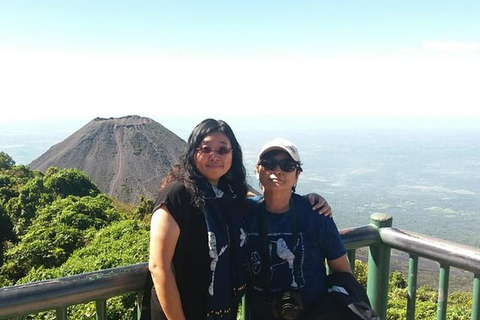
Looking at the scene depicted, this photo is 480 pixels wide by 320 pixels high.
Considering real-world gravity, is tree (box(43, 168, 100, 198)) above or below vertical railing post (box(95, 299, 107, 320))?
below

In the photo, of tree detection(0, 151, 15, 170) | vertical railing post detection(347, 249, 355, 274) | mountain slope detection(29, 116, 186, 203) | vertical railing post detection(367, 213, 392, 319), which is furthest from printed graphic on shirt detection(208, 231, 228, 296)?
mountain slope detection(29, 116, 186, 203)

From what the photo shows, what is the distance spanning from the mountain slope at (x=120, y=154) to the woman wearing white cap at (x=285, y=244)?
69.4 metres

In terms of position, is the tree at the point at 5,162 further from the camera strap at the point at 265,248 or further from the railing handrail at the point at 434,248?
the railing handrail at the point at 434,248

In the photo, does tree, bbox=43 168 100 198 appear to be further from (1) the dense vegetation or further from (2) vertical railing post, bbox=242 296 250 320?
(2) vertical railing post, bbox=242 296 250 320

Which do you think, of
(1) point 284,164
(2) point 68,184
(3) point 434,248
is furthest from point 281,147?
(2) point 68,184

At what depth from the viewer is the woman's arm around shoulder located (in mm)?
2133

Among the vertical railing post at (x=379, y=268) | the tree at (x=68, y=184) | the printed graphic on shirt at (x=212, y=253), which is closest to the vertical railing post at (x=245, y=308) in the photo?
the printed graphic on shirt at (x=212, y=253)

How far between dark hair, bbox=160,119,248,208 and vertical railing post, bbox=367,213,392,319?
0.94 meters

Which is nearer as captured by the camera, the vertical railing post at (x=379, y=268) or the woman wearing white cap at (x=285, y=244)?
the woman wearing white cap at (x=285, y=244)

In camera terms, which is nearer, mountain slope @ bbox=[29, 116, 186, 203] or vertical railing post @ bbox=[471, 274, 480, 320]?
vertical railing post @ bbox=[471, 274, 480, 320]

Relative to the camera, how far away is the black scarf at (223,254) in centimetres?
228

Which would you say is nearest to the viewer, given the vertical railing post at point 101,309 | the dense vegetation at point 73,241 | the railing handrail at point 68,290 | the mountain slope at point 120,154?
the railing handrail at point 68,290

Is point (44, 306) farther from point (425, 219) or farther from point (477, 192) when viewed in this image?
point (477, 192)

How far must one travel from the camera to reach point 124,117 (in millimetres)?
115062
